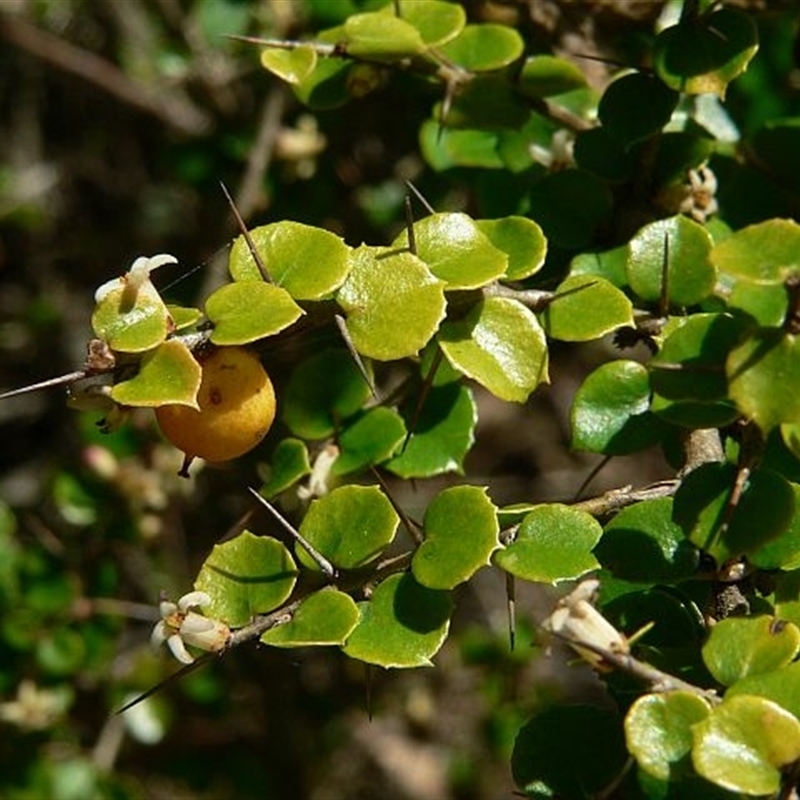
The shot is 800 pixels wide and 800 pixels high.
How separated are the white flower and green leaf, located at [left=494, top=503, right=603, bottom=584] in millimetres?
171

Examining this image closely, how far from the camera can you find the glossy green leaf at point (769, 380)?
0.68 m

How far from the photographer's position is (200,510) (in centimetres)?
186

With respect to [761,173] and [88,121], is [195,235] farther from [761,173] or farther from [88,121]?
[761,173]

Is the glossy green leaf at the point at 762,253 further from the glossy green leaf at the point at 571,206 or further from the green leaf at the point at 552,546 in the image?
the glossy green leaf at the point at 571,206

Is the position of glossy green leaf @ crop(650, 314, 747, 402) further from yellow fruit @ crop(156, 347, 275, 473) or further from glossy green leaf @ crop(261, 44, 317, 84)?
glossy green leaf @ crop(261, 44, 317, 84)

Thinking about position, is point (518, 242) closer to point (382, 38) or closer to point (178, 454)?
point (382, 38)

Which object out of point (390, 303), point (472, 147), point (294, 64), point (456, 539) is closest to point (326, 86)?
point (294, 64)

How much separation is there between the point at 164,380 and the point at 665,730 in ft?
1.06

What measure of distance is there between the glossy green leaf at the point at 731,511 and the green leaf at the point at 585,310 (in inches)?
5.7

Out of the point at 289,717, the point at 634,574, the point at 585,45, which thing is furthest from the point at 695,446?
the point at 289,717

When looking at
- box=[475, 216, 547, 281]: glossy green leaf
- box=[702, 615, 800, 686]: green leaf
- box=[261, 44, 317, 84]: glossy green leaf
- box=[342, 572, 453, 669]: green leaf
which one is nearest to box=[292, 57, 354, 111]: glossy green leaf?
box=[261, 44, 317, 84]: glossy green leaf

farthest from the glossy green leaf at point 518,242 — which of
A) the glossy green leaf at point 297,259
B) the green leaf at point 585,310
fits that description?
the glossy green leaf at point 297,259

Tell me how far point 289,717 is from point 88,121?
3.81 feet

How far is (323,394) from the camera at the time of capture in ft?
3.32
